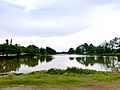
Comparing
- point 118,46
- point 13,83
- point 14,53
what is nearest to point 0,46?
point 14,53

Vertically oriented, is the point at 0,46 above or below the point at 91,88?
above

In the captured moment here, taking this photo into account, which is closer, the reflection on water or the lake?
the lake

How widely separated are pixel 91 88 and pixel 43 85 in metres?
3.95

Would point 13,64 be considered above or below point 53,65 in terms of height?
above

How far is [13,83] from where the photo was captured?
890 inches

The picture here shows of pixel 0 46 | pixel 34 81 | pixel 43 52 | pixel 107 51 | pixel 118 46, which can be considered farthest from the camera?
pixel 43 52

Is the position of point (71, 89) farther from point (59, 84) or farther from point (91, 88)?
point (59, 84)

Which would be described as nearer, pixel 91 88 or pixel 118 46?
pixel 91 88

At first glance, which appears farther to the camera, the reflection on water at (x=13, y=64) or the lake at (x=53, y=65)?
the reflection on water at (x=13, y=64)

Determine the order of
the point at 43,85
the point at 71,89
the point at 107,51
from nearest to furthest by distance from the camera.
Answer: the point at 71,89
the point at 43,85
the point at 107,51

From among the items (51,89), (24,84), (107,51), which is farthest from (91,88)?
(107,51)

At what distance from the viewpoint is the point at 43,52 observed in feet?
596

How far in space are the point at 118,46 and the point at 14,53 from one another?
2074 inches

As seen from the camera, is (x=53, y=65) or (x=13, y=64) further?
(x=13, y=64)
